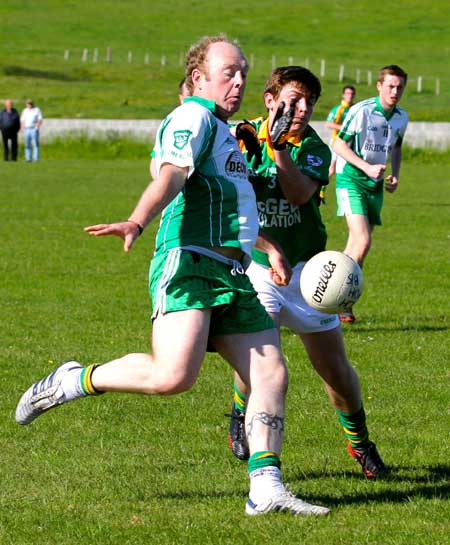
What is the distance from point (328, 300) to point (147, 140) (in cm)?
3546

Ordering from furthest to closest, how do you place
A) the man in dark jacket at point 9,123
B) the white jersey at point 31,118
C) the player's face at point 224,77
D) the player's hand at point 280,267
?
the man in dark jacket at point 9,123, the white jersey at point 31,118, the player's hand at point 280,267, the player's face at point 224,77

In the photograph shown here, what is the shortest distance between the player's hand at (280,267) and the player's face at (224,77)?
931 mm

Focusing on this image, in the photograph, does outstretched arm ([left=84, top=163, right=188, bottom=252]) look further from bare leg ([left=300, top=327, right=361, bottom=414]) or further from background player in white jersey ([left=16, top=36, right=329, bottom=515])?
bare leg ([left=300, top=327, right=361, bottom=414])

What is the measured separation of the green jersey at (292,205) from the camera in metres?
6.28

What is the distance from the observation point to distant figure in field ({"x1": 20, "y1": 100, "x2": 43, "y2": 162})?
37.7m

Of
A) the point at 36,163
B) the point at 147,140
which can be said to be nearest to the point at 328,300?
the point at 36,163

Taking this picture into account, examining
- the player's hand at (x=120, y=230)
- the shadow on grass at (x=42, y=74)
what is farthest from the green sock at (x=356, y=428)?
the shadow on grass at (x=42, y=74)

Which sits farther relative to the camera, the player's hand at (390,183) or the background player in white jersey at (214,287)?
the player's hand at (390,183)

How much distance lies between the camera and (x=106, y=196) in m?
24.5

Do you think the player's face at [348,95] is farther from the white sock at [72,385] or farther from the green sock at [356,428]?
the white sock at [72,385]

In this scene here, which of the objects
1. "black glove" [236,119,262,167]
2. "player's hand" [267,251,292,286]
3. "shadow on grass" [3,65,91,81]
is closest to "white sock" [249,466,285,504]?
"player's hand" [267,251,292,286]

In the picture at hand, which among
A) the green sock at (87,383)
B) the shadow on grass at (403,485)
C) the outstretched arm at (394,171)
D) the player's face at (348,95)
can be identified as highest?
the green sock at (87,383)

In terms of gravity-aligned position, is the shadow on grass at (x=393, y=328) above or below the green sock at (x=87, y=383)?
below

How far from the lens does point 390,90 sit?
1138 centimetres
